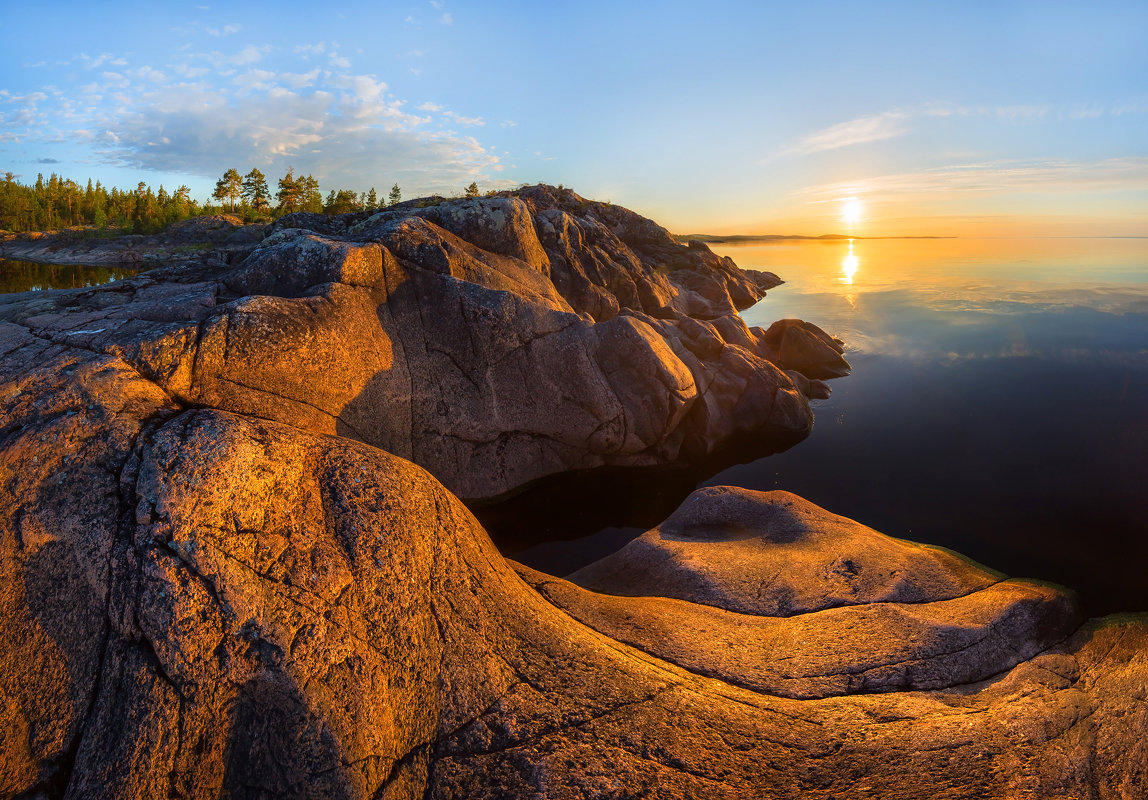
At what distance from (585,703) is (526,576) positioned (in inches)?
157

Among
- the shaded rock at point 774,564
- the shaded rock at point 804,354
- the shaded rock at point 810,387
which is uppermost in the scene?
the shaded rock at point 804,354

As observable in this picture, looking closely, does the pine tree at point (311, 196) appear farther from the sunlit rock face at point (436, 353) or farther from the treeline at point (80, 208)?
the sunlit rock face at point (436, 353)

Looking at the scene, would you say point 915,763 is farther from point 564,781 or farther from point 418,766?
point 418,766

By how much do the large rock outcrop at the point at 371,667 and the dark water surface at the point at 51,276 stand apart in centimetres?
6977

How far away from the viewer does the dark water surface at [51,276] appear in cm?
6234

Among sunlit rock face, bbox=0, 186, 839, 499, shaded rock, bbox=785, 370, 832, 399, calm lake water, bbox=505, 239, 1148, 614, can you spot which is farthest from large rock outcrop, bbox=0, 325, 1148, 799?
shaded rock, bbox=785, 370, 832, 399

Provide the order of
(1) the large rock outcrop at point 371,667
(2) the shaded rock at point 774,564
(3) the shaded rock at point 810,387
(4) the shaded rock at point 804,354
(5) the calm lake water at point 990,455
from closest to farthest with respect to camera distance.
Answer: (1) the large rock outcrop at point 371,667, (2) the shaded rock at point 774,564, (5) the calm lake water at point 990,455, (3) the shaded rock at point 810,387, (4) the shaded rock at point 804,354

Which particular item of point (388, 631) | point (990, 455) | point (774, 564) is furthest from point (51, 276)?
point (990, 455)

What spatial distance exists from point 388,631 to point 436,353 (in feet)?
35.2

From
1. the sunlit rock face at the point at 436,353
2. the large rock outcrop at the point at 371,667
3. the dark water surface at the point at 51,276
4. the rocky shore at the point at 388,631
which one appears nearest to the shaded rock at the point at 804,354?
the sunlit rock face at the point at 436,353

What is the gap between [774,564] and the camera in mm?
12359

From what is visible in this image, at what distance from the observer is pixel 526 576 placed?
11227 mm

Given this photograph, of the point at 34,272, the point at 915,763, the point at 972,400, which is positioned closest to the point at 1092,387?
the point at 972,400

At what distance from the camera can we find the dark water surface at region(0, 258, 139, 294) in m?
62.3
